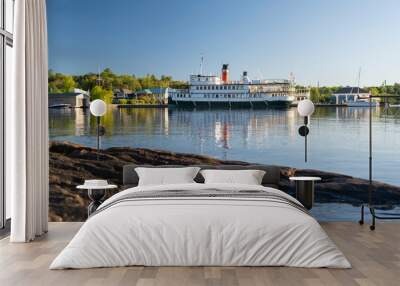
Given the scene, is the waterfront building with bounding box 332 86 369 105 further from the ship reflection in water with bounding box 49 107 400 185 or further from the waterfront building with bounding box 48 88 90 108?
the waterfront building with bounding box 48 88 90 108

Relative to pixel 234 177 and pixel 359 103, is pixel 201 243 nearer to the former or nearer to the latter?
pixel 234 177

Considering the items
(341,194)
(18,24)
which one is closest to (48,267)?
(18,24)

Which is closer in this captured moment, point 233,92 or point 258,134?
point 258,134

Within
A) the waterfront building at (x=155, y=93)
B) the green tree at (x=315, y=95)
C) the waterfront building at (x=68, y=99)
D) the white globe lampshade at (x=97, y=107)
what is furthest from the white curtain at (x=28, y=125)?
the green tree at (x=315, y=95)

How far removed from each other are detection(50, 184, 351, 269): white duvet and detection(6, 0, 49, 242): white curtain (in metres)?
1.46

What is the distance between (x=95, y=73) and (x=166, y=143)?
4.78ft

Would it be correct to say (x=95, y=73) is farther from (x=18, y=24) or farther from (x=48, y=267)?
(x=48, y=267)

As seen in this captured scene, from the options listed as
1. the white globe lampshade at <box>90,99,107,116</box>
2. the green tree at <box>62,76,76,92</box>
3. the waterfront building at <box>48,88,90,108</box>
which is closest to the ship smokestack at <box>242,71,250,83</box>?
the white globe lampshade at <box>90,99,107,116</box>

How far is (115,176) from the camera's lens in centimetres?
871

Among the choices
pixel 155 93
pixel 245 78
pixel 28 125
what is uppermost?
pixel 245 78

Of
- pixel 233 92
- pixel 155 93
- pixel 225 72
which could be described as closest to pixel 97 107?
pixel 155 93

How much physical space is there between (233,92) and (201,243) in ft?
14.7

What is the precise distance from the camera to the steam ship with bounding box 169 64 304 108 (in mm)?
9096

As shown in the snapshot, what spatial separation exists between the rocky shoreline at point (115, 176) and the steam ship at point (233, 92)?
111cm
